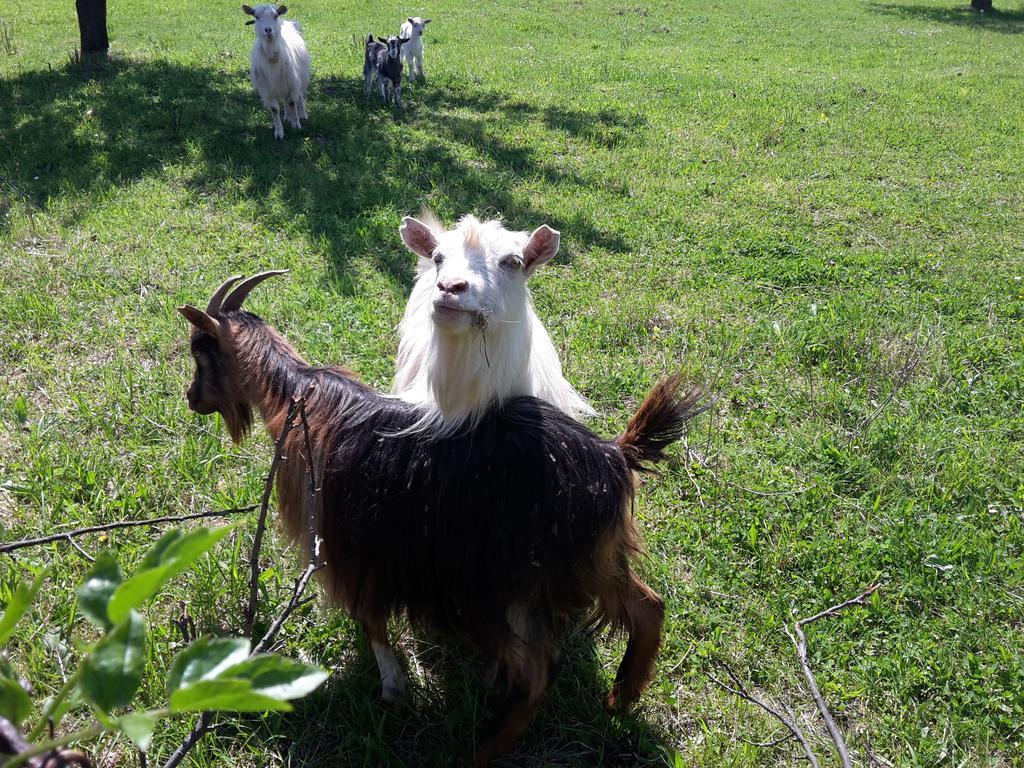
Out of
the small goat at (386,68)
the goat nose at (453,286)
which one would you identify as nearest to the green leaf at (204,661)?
the goat nose at (453,286)

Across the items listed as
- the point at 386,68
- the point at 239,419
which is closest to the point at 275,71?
the point at 386,68

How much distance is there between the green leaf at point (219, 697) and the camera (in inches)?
18.8

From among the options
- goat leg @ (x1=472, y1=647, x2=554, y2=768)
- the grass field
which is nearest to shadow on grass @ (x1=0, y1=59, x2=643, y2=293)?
the grass field

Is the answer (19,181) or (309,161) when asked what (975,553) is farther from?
(19,181)

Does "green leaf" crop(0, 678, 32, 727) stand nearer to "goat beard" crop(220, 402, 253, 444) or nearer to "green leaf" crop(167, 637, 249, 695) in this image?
"green leaf" crop(167, 637, 249, 695)

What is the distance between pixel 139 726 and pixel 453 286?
1908mm

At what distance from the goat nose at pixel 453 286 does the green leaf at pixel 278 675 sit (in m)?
1.84

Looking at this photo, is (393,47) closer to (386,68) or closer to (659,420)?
(386,68)

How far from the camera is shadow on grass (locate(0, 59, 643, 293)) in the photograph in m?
6.52

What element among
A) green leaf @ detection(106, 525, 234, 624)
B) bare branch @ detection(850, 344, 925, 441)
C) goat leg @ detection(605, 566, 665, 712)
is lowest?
goat leg @ detection(605, 566, 665, 712)

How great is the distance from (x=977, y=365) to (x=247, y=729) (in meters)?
4.65

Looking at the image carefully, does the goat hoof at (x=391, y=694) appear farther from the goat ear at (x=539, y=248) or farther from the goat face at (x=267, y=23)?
the goat face at (x=267, y=23)

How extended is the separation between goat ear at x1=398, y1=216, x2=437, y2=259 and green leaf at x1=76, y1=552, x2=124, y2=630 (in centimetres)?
236

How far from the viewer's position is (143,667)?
1.70 ft
